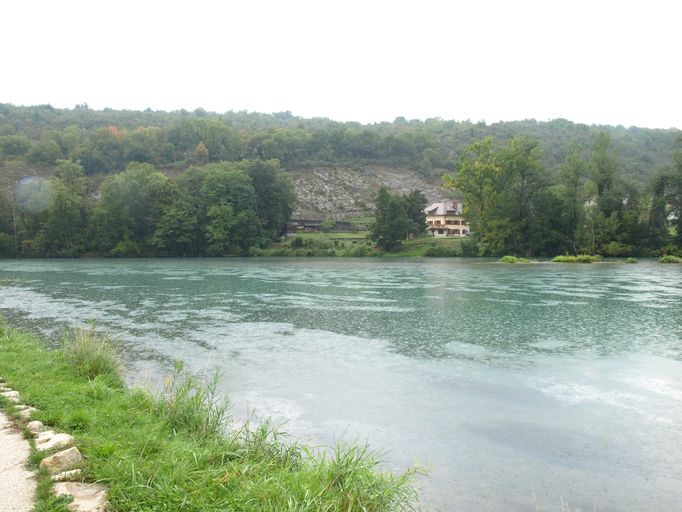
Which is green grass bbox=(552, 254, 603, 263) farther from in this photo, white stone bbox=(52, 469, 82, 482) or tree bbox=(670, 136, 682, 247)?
white stone bbox=(52, 469, 82, 482)

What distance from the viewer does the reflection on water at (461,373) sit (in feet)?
27.4

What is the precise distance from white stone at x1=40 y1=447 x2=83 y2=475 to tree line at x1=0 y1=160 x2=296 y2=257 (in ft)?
295

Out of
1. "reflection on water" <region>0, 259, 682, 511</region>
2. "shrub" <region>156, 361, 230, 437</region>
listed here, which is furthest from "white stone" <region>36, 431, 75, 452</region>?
"reflection on water" <region>0, 259, 682, 511</region>

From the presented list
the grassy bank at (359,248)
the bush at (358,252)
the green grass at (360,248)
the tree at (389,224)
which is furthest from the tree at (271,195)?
the tree at (389,224)

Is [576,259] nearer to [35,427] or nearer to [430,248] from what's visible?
[430,248]

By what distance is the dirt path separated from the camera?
5154 millimetres

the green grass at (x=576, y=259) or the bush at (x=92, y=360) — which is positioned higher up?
the bush at (x=92, y=360)

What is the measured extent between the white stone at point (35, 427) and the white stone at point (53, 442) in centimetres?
27

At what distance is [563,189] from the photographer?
80.3 m

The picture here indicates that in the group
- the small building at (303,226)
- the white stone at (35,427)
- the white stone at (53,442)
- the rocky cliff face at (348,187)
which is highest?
the rocky cliff face at (348,187)

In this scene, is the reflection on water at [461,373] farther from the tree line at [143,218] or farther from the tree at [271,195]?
the tree at [271,195]

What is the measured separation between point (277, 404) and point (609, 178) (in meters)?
80.1

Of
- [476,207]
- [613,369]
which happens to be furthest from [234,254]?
[613,369]

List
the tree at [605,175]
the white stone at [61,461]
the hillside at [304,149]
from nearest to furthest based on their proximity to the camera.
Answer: the white stone at [61,461] → the tree at [605,175] → the hillside at [304,149]
